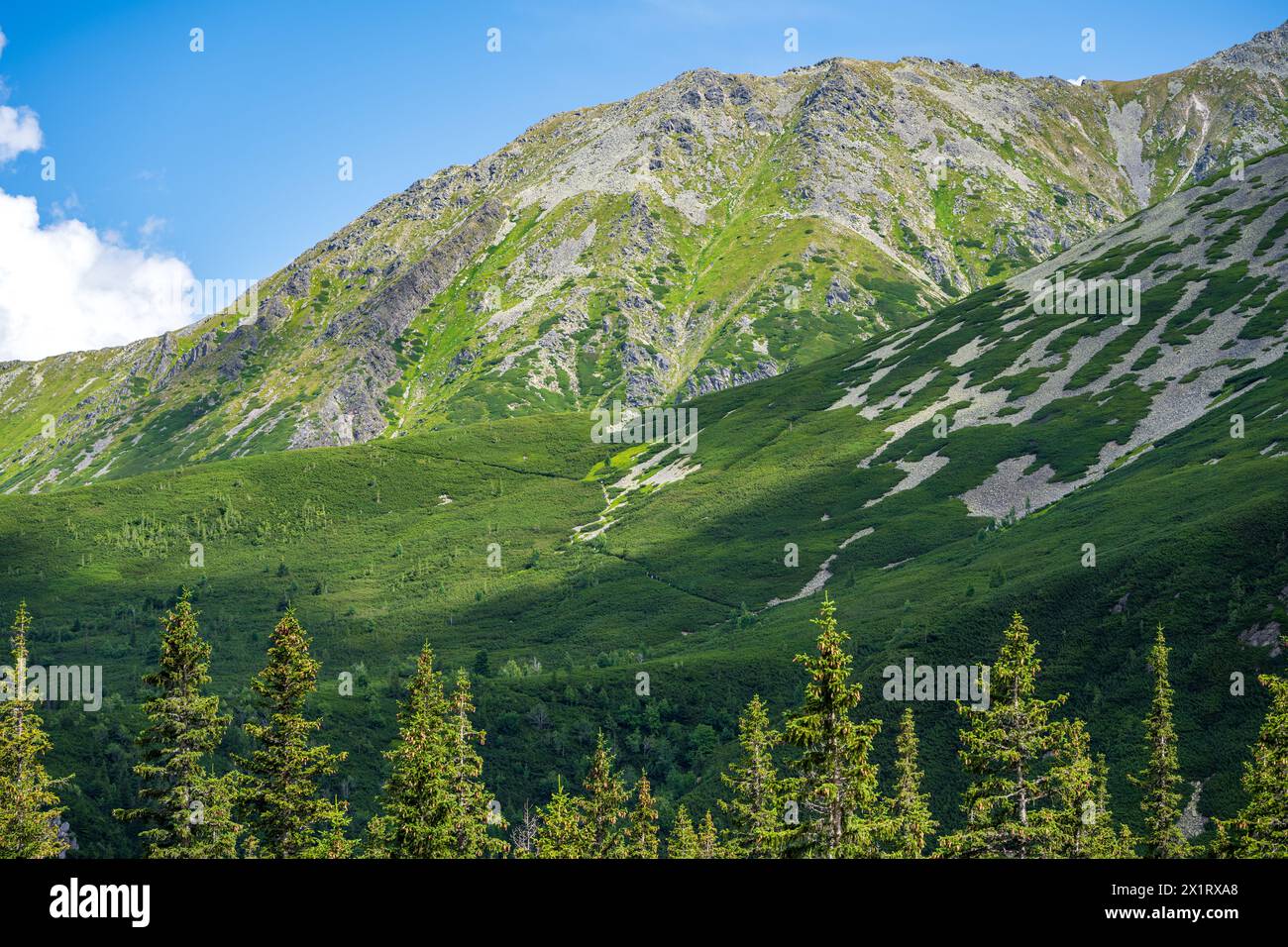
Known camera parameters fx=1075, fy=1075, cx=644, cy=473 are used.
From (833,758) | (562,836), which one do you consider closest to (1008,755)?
(833,758)

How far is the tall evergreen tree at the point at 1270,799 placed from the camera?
134ft

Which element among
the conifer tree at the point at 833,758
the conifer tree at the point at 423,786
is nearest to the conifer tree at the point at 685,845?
the conifer tree at the point at 423,786

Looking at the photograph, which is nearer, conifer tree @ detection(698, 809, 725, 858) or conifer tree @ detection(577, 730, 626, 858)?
conifer tree @ detection(577, 730, 626, 858)

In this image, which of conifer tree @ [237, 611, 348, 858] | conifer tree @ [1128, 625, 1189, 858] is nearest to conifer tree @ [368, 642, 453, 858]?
conifer tree @ [237, 611, 348, 858]

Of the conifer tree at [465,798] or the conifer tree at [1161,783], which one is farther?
the conifer tree at [1161,783]

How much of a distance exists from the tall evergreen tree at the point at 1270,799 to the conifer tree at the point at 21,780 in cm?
4840

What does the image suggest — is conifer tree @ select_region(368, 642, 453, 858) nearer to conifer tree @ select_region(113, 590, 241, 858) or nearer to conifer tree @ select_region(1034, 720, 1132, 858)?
conifer tree @ select_region(113, 590, 241, 858)

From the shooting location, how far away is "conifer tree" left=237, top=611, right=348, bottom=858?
147 feet

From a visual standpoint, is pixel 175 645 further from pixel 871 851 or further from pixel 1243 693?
pixel 1243 693

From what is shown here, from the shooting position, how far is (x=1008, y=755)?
41.6 metres

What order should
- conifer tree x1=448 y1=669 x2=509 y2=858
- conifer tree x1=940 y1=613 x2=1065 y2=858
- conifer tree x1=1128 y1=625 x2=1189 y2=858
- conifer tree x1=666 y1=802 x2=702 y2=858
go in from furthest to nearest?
conifer tree x1=666 y1=802 x2=702 y2=858
conifer tree x1=1128 y1=625 x2=1189 y2=858
conifer tree x1=448 y1=669 x2=509 y2=858
conifer tree x1=940 y1=613 x2=1065 y2=858

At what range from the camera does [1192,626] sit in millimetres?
103938

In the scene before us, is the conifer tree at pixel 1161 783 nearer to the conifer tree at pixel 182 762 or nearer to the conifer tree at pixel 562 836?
the conifer tree at pixel 562 836

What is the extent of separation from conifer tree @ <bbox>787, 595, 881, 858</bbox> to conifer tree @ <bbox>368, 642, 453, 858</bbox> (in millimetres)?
15521
